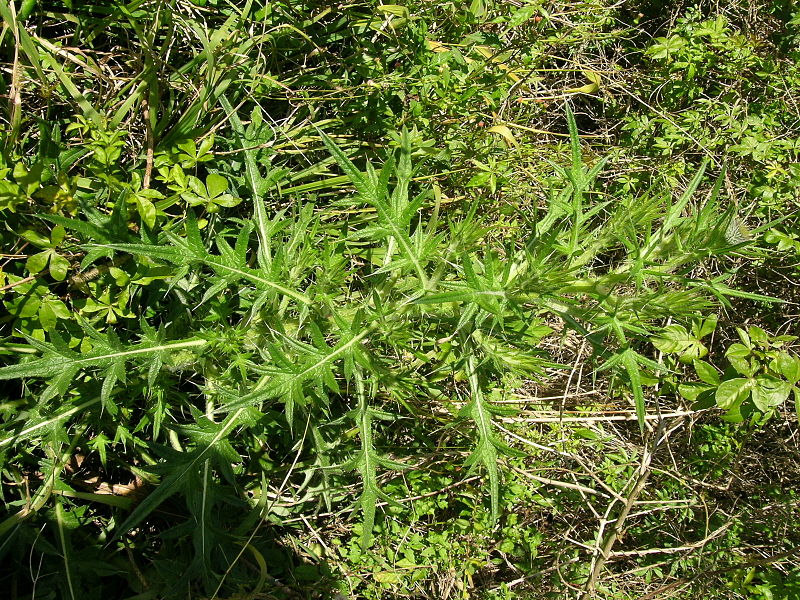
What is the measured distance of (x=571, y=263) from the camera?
76.8 inches

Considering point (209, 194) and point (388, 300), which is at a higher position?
point (209, 194)

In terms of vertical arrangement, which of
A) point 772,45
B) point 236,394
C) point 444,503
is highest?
point 772,45

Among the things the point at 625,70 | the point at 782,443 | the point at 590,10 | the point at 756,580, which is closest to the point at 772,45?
the point at 625,70

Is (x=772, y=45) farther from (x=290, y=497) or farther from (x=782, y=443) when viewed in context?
(x=290, y=497)

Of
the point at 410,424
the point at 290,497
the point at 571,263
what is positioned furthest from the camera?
Answer: the point at 410,424

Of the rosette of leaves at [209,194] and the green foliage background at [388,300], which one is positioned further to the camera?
the rosette of leaves at [209,194]

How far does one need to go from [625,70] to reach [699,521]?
2732 millimetres

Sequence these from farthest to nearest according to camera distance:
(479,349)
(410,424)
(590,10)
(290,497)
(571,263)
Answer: (590,10)
(410,424)
(290,497)
(479,349)
(571,263)

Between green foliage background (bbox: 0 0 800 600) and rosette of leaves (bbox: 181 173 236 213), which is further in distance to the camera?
rosette of leaves (bbox: 181 173 236 213)

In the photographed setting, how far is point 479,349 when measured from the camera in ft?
7.11

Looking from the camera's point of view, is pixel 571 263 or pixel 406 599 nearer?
pixel 571 263

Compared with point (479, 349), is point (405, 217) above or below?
above

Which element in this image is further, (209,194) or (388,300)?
(209,194)

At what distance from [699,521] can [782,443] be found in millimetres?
644
